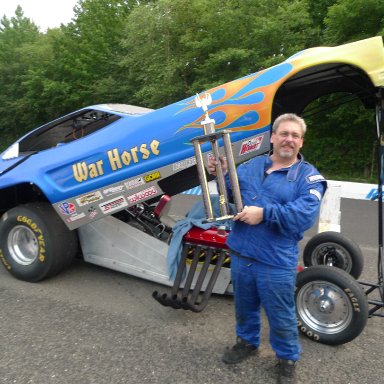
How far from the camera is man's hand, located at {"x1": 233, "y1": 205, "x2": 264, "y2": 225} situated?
7.32 ft

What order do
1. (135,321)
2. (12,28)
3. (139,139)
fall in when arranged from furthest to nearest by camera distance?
(12,28) → (139,139) → (135,321)

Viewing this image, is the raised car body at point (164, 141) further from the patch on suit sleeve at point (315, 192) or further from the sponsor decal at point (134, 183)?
the patch on suit sleeve at point (315, 192)

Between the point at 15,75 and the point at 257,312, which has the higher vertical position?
the point at 15,75

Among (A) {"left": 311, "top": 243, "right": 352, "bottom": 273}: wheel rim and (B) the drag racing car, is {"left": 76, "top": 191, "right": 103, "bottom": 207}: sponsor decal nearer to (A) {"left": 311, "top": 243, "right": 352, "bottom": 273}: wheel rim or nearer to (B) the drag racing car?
(B) the drag racing car

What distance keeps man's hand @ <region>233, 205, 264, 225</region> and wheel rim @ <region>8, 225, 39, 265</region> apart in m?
2.67

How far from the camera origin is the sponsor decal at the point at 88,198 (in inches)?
142

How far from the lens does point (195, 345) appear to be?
9.55 ft

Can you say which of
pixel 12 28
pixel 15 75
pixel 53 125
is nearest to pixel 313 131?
pixel 53 125

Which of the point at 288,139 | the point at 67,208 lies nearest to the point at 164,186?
the point at 67,208

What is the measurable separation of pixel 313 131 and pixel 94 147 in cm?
1212

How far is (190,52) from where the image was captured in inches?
643

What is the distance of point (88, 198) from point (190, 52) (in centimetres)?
1406

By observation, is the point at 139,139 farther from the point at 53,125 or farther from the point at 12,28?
the point at 12,28

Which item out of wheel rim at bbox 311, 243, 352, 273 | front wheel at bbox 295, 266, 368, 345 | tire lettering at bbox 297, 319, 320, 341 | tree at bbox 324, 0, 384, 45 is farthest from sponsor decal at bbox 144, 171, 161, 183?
tree at bbox 324, 0, 384, 45
